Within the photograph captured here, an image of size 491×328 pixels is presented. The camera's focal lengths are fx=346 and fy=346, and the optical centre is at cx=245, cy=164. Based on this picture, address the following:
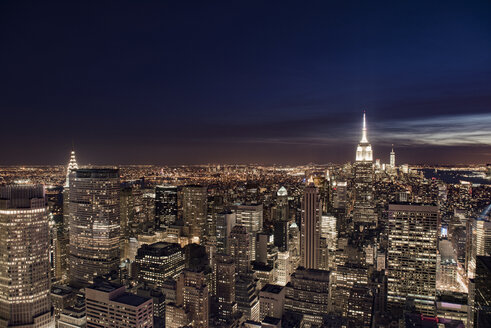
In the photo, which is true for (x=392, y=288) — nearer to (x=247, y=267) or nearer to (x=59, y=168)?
(x=247, y=267)

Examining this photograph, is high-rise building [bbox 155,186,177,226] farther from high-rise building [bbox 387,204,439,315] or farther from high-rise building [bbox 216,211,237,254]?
high-rise building [bbox 387,204,439,315]

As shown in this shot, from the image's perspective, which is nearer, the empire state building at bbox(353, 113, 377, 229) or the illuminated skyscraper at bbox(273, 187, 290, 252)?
the illuminated skyscraper at bbox(273, 187, 290, 252)

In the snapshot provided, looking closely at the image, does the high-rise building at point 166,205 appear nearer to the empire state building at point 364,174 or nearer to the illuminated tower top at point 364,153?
the empire state building at point 364,174

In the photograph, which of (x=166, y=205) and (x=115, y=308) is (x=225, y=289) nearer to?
(x=115, y=308)

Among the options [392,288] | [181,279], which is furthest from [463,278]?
[181,279]

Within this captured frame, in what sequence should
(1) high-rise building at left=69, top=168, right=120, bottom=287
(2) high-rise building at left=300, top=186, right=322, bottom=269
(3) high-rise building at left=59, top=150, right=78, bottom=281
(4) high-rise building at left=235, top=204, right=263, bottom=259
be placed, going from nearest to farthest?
(1) high-rise building at left=69, top=168, right=120, bottom=287
(3) high-rise building at left=59, top=150, right=78, bottom=281
(2) high-rise building at left=300, top=186, right=322, bottom=269
(4) high-rise building at left=235, top=204, right=263, bottom=259

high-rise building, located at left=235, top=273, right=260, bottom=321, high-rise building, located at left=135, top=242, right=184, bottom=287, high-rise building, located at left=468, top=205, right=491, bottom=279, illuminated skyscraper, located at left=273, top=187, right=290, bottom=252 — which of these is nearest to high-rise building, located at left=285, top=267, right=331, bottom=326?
high-rise building, located at left=235, top=273, right=260, bottom=321

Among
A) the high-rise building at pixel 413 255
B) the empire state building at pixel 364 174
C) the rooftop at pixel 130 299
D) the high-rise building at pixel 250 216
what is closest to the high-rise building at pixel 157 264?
the high-rise building at pixel 250 216
